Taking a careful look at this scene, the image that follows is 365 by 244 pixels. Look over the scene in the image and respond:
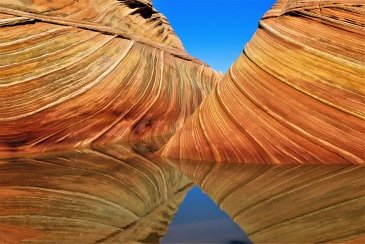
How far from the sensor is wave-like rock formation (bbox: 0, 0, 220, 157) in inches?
203

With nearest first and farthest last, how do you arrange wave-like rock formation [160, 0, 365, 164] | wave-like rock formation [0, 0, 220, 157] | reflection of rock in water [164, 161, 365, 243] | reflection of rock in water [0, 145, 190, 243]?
reflection of rock in water [164, 161, 365, 243]
reflection of rock in water [0, 145, 190, 243]
wave-like rock formation [160, 0, 365, 164]
wave-like rock formation [0, 0, 220, 157]

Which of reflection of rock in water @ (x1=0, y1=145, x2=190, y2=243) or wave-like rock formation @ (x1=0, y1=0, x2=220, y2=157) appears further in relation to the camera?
wave-like rock formation @ (x1=0, y1=0, x2=220, y2=157)

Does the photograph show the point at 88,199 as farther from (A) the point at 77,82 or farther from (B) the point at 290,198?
(A) the point at 77,82

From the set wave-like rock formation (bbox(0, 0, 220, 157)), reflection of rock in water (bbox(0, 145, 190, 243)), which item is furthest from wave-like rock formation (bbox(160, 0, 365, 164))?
wave-like rock formation (bbox(0, 0, 220, 157))

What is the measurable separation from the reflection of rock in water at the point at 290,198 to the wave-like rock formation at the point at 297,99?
221mm

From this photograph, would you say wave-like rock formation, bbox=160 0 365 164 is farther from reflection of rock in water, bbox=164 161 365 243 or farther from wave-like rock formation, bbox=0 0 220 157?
wave-like rock formation, bbox=0 0 220 157

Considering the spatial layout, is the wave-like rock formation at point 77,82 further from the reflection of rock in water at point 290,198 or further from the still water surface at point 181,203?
the reflection of rock in water at point 290,198

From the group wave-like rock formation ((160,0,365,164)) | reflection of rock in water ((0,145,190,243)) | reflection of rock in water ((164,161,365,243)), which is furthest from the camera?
wave-like rock formation ((160,0,365,164))

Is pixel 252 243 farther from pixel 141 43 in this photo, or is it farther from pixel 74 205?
pixel 141 43

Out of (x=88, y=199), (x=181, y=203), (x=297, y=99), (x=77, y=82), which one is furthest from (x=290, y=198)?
(x=77, y=82)

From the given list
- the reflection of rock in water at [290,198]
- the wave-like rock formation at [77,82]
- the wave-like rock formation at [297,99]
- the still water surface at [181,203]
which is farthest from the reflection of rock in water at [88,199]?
the wave-like rock formation at [77,82]

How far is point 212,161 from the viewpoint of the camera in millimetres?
→ 4109

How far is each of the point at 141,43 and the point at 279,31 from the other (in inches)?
116

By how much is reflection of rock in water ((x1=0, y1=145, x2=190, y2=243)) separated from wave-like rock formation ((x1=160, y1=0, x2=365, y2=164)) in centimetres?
66
